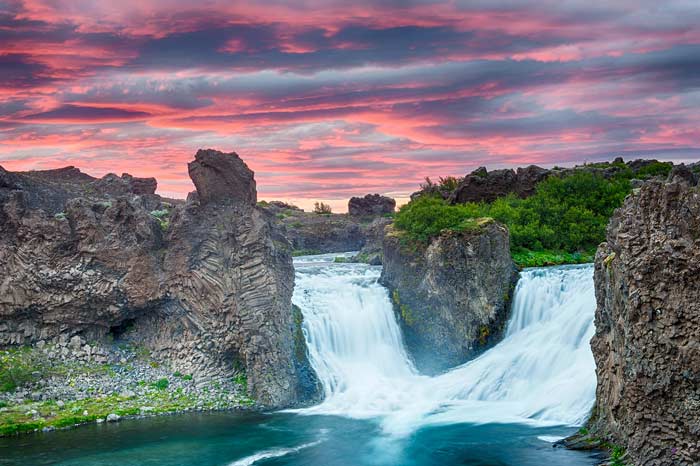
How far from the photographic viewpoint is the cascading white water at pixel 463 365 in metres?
26.9

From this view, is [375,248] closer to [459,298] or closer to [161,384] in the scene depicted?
[459,298]

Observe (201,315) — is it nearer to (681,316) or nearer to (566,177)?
(681,316)

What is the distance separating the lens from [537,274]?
34.6 metres

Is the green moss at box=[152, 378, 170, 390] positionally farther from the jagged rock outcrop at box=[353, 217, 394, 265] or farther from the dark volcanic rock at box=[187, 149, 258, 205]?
the jagged rock outcrop at box=[353, 217, 394, 265]

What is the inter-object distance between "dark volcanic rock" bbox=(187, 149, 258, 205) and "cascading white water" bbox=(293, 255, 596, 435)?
652 centimetres

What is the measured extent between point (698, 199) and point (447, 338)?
18797 mm

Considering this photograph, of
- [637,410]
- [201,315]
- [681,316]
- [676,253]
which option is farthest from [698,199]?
[201,315]

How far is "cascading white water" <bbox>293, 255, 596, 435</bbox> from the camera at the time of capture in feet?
88.1

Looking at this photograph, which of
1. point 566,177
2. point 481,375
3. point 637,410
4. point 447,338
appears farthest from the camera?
point 566,177

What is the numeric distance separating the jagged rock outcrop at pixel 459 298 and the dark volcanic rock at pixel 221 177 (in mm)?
8890

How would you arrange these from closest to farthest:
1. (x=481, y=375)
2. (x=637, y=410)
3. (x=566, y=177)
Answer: (x=637, y=410) → (x=481, y=375) → (x=566, y=177)

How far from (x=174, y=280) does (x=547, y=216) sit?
26344 mm

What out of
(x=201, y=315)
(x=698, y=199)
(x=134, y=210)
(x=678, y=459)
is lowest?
(x=678, y=459)

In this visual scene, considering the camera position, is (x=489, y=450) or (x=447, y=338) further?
(x=447, y=338)
